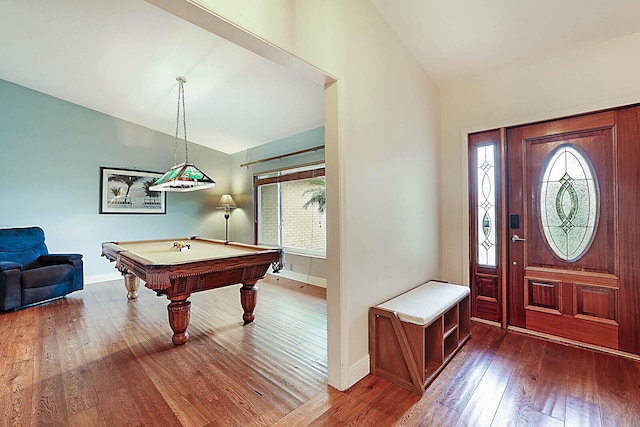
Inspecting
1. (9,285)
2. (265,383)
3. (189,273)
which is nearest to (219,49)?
(189,273)

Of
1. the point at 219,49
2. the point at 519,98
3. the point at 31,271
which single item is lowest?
the point at 31,271

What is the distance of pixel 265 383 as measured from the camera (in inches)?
77.5

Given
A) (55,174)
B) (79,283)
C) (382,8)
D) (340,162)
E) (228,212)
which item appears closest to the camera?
(340,162)

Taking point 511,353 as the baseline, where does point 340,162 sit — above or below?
above

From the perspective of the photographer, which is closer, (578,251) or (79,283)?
(578,251)

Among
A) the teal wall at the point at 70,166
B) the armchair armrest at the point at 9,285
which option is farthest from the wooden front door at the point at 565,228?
the armchair armrest at the point at 9,285

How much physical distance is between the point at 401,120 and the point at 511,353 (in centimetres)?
219

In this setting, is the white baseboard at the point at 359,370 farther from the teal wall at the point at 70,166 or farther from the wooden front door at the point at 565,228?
the teal wall at the point at 70,166

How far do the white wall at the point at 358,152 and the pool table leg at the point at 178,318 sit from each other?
56.2 inches

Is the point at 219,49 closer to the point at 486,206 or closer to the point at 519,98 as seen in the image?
the point at 519,98

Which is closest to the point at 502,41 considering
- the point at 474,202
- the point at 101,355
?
the point at 474,202

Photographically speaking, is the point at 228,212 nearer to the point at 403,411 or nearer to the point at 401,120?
the point at 401,120

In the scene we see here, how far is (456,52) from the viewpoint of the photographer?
2643 millimetres

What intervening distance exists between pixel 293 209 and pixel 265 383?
143 inches
